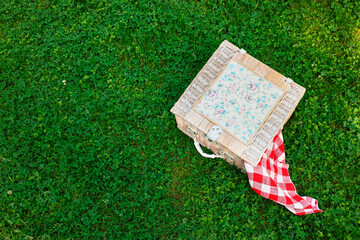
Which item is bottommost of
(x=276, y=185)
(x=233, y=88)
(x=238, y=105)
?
(x=276, y=185)

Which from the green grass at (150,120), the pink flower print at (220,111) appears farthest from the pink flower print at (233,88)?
the green grass at (150,120)

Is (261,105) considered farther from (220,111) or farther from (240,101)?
(220,111)

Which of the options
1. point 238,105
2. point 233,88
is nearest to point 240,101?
point 238,105

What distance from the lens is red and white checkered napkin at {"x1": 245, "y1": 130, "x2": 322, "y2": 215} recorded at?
449 cm

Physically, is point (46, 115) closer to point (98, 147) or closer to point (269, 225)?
point (98, 147)

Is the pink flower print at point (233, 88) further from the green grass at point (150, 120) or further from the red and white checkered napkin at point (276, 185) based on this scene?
the green grass at point (150, 120)

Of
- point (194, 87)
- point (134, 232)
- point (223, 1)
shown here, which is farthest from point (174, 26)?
point (134, 232)

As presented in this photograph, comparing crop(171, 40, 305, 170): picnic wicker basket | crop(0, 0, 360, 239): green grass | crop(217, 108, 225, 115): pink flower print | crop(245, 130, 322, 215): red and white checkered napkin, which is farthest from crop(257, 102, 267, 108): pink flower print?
crop(0, 0, 360, 239): green grass

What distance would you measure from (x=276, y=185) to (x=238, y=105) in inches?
50.7

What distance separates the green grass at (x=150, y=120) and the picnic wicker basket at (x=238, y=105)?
30.3 inches

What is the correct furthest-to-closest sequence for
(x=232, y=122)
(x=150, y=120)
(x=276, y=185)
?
(x=150, y=120) → (x=276, y=185) → (x=232, y=122)

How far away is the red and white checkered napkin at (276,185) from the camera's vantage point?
4488 millimetres

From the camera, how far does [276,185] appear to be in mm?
4512

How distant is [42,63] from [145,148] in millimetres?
2489
